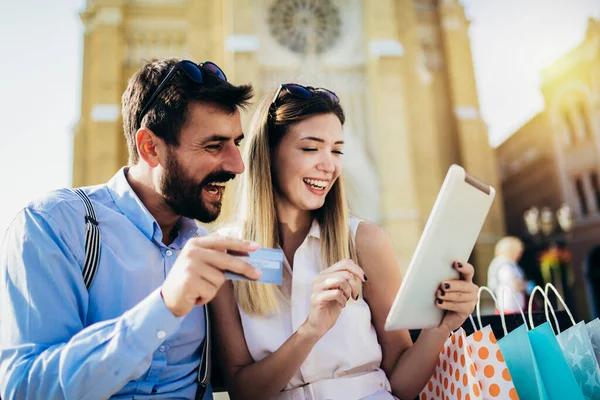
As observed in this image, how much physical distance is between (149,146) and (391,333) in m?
1.16

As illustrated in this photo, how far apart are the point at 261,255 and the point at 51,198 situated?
2.39 feet

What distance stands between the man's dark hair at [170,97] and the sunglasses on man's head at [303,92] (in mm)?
217

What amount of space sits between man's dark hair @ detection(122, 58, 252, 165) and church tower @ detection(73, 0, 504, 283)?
11.3 metres

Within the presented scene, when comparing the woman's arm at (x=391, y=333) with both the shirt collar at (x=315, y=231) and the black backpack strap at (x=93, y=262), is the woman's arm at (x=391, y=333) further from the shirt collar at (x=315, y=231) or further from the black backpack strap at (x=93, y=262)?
the black backpack strap at (x=93, y=262)

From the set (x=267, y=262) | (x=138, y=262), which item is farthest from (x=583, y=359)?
(x=138, y=262)

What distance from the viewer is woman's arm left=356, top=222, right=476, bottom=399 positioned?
1620mm

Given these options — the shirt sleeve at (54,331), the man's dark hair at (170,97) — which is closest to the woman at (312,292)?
the man's dark hair at (170,97)

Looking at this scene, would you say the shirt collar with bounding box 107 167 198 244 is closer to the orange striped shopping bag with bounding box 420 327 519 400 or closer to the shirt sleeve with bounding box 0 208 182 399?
the shirt sleeve with bounding box 0 208 182 399

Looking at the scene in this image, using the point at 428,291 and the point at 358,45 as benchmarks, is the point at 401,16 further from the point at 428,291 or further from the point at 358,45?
the point at 428,291

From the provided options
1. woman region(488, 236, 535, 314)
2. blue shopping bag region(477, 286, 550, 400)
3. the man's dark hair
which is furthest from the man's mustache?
woman region(488, 236, 535, 314)

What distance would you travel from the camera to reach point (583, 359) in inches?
58.4

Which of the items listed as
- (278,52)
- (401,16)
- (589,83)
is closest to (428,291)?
(278,52)

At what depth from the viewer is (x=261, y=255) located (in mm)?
1189

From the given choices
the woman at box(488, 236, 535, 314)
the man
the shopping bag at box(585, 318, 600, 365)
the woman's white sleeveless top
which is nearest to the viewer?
the man
